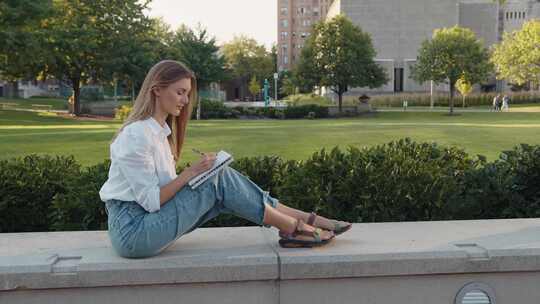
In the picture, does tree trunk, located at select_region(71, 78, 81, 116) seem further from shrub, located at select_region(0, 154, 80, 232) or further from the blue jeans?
the blue jeans

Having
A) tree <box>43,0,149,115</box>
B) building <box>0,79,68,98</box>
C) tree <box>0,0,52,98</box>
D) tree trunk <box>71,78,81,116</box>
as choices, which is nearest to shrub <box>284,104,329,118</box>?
tree <box>43,0,149,115</box>

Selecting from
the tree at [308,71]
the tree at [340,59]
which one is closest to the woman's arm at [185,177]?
the tree at [340,59]

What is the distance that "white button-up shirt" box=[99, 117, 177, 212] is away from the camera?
362cm

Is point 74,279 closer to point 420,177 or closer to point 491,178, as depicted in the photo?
point 420,177

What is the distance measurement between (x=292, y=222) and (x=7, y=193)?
287 cm

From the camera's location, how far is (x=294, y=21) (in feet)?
443

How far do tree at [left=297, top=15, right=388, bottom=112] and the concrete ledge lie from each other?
4477cm

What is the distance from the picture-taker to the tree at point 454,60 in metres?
48.1

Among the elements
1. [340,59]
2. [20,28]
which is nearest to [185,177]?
[20,28]

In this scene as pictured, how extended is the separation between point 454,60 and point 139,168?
1884 inches

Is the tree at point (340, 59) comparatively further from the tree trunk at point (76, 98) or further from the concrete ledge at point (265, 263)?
the concrete ledge at point (265, 263)

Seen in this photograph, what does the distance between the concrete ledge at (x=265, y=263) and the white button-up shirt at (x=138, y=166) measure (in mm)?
375

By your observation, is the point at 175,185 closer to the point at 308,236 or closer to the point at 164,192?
the point at 164,192

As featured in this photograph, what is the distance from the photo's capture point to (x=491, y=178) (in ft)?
18.1
